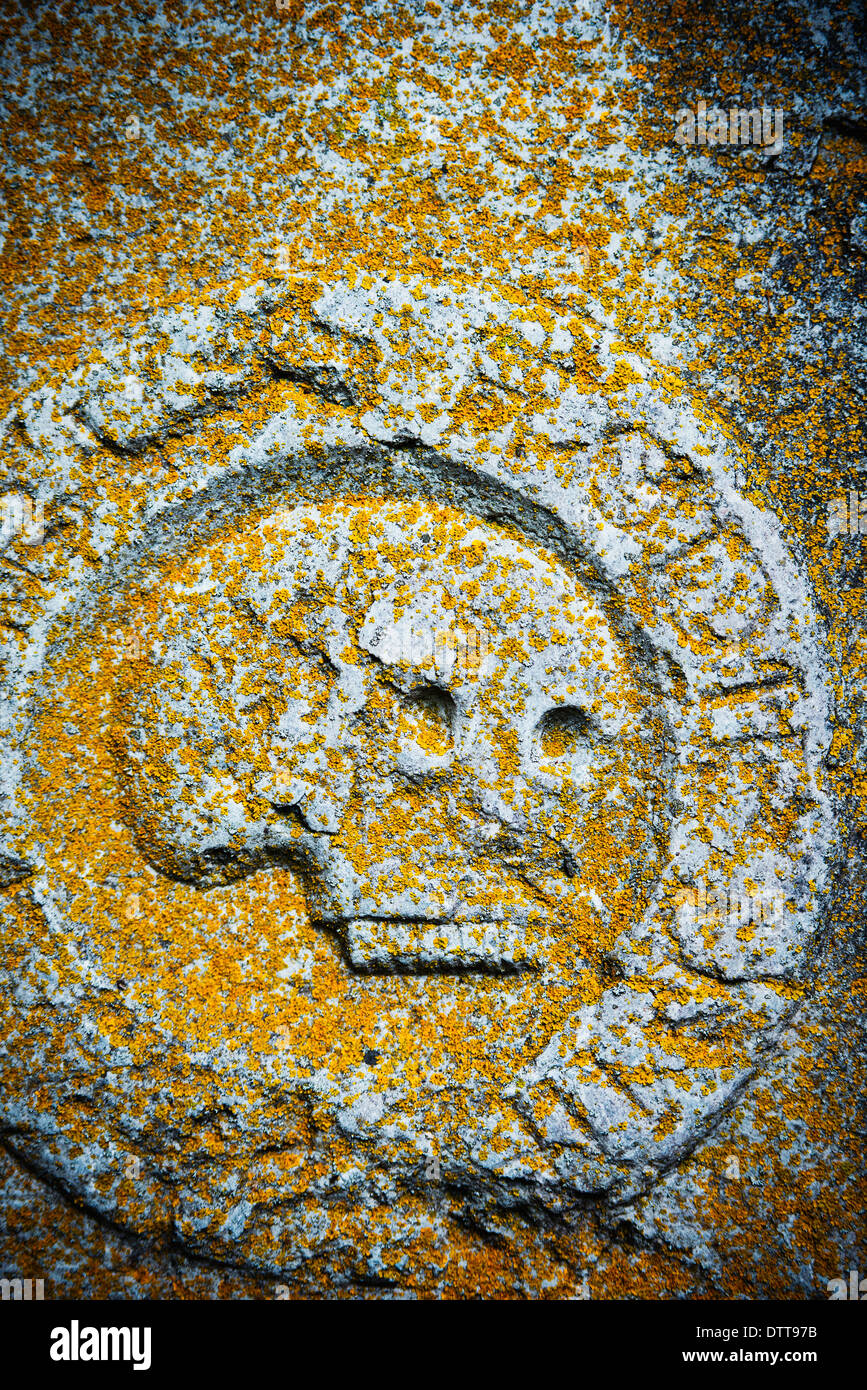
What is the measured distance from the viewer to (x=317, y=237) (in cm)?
132

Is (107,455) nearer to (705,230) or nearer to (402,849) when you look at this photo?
(402,849)

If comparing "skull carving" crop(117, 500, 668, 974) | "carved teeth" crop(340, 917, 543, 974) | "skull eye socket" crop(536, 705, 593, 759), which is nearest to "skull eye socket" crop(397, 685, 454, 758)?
"skull carving" crop(117, 500, 668, 974)

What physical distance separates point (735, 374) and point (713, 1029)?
1.19m

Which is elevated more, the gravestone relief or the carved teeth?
the gravestone relief

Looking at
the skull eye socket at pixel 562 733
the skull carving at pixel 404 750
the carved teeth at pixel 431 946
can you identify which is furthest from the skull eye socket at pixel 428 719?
the carved teeth at pixel 431 946

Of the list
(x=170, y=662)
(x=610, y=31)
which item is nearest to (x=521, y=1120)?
(x=170, y=662)

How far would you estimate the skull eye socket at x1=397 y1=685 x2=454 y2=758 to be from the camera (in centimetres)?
130

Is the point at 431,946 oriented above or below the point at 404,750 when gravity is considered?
below

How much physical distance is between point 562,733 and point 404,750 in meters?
0.29

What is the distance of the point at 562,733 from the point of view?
1320 millimetres

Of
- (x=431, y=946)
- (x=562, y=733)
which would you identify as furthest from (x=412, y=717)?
(x=431, y=946)

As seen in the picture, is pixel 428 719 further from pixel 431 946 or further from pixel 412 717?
pixel 431 946

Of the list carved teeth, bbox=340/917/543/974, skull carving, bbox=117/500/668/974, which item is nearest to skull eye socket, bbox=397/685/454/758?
skull carving, bbox=117/500/668/974

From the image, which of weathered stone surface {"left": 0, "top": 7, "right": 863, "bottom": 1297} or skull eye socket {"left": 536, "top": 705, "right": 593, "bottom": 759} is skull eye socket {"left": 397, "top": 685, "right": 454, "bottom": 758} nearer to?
weathered stone surface {"left": 0, "top": 7, "right": 863, "bottom": 1297}
